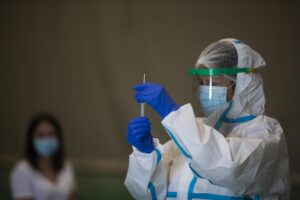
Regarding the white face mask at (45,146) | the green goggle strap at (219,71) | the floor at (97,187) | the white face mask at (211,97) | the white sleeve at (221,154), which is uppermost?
the green goggle strap at (219,71)

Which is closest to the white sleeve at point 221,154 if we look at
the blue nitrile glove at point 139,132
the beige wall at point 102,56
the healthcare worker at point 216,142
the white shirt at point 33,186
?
the healthcare worker at point 216,142

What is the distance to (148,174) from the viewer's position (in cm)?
136

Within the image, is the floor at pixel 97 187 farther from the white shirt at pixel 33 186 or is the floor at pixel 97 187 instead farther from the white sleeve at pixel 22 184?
the white sleeve at pixel 22 184

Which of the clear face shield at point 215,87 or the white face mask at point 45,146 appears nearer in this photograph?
the clear face shield at point 215,87

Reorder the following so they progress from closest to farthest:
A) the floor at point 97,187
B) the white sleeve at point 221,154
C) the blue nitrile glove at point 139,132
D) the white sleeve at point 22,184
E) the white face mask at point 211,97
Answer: the white sleeve at point 221,154, the blue nitrile glove at point 139,132, the white face mask at point 211,97, the white sleeve at point 22,184, the floor at point 97,187

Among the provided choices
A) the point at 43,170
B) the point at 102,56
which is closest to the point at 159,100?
the point at 43,170

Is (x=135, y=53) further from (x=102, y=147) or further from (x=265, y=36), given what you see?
(x=265, y=36)

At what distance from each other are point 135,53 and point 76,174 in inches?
44.4

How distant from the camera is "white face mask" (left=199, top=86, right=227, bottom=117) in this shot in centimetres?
137

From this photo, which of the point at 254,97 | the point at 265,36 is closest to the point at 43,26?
the point at 265,36

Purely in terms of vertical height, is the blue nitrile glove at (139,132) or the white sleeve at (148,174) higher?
the blue nitrile glove at (139,132)

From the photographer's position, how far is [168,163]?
1.48 metres

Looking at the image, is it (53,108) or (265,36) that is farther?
(53,108)

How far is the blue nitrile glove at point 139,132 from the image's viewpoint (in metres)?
1.27
